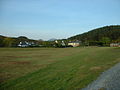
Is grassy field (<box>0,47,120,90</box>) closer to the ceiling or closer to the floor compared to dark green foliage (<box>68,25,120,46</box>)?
closer to the floor

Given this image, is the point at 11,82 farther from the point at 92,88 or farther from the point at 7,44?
the point at 7,44

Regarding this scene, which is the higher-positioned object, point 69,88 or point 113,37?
point 113,37

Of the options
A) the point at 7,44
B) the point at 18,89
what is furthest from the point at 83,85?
the point at 7,44

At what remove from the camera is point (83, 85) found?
27.5ft

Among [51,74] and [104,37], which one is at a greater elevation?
[104,37]

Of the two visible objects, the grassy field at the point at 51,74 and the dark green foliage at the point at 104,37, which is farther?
the dark green foliage at the point at 104,37

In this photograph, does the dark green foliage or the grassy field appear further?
the dark green foliage

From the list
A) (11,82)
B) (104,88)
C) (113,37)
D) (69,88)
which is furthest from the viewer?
(113,37)

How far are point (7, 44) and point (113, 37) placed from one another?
9538cm

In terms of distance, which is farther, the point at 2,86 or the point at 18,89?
the point at 2,86

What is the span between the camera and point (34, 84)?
9.29 metres

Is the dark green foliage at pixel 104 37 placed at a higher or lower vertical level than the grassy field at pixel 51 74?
higher

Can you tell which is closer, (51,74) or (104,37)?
(51,74)

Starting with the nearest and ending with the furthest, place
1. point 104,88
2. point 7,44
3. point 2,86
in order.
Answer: point 104,88 → point 2,86 → point 7,44
